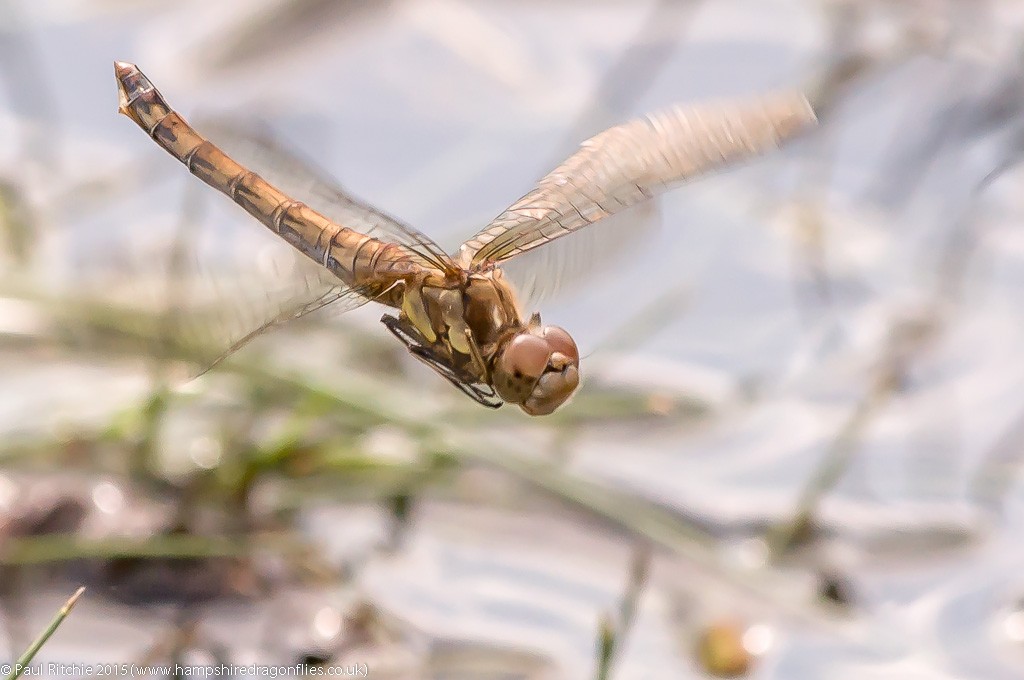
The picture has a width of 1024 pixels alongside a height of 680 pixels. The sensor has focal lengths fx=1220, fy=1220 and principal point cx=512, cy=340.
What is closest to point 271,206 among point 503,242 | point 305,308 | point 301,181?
point 301,181

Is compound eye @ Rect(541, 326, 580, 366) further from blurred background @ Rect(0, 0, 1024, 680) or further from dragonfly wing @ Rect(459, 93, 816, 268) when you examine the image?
blurred background @ Rect(0, 0, 1024, 680)

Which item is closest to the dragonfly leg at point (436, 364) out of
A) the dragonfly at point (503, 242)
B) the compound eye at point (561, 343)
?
the dragonfly at point (503, 242)

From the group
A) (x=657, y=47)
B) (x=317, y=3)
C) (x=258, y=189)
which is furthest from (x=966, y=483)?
(x=317, y=3)

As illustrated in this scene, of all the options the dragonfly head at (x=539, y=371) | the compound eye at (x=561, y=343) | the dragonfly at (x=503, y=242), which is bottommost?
the dragonfly head at (x=539, y=371)

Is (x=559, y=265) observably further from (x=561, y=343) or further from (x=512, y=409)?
(x=512, y=409)

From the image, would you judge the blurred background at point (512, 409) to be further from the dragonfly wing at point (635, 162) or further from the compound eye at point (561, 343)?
the compound eye at point (561, 343)
